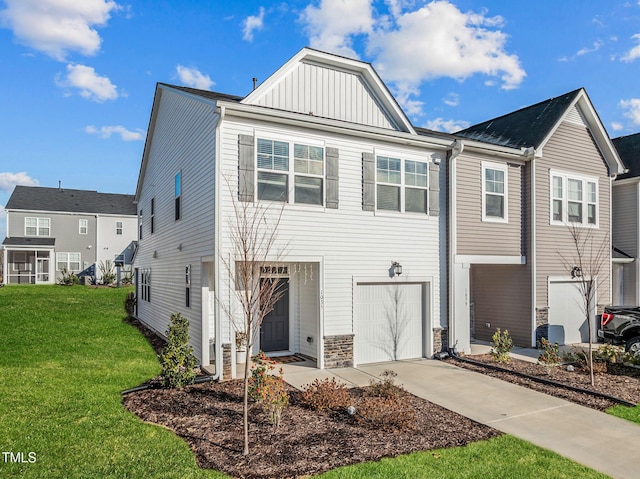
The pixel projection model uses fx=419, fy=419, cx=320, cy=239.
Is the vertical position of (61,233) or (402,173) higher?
(402,173)

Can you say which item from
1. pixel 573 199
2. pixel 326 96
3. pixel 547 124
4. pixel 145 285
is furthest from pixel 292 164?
pixel 145 285

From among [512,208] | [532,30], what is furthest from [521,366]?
[532,30]

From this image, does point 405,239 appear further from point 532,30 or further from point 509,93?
point 509,93

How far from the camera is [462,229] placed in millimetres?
Result: 11797

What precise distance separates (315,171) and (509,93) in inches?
483

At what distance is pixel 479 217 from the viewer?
12.1 metres

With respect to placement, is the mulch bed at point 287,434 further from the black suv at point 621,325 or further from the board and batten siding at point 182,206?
the black suv at point 621,325

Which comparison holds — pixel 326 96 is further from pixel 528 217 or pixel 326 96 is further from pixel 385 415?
pixel 385 415

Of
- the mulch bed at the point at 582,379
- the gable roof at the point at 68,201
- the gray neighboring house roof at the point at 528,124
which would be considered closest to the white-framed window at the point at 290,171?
the mulch bed at the point at 582,379

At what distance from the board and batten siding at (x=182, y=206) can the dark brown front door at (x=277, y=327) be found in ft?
6.08

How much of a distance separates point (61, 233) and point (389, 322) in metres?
31.0

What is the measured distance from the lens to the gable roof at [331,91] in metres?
10.2

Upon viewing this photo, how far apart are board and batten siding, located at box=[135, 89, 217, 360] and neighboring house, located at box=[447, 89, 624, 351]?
6571 millimetres

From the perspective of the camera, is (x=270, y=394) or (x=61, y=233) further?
(x=61, y=233)
